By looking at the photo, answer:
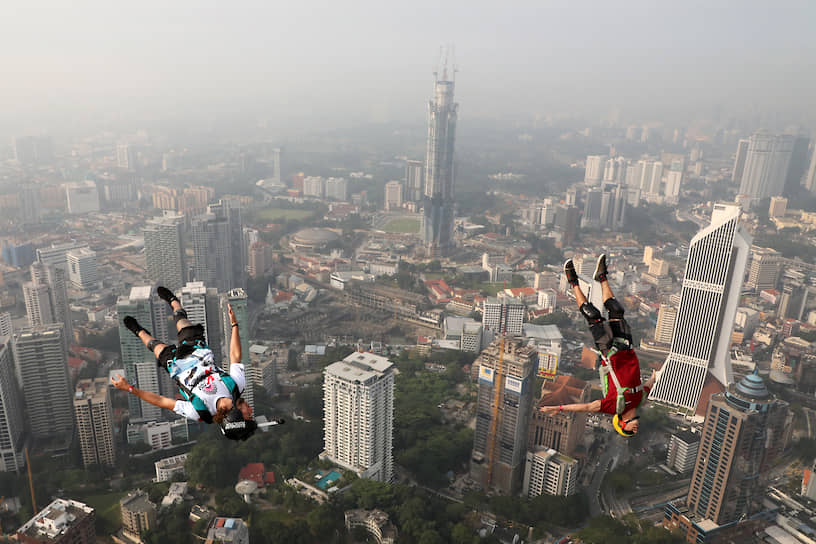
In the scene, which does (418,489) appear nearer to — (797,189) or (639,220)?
(639,220)

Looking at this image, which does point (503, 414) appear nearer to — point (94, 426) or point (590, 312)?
point (590, 312)

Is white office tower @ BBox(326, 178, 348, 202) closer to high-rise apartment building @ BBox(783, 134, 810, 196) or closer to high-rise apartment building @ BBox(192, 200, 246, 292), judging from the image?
high-rise apartment building @ BBox(192, 200, 246, 292)

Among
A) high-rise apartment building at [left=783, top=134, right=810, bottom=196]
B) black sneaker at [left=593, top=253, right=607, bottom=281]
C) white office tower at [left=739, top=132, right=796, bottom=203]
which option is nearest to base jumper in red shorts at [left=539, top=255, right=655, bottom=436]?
black sneaker at [left=593, top=253, right=607, bottom=281]

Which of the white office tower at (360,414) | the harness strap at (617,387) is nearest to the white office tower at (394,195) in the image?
the white office tower at (360,414)

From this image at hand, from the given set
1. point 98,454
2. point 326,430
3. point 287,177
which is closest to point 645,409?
point 326,430

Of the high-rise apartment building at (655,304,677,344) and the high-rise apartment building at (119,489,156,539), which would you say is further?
the high-rise apartment building at (655,304,677,344)

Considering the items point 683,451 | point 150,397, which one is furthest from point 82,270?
point 150,397
